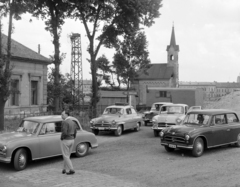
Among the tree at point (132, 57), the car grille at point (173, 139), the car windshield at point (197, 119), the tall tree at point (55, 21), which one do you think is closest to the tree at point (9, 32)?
the tall tree at point (55, 21)

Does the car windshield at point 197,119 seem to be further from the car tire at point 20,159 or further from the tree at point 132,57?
the tree at point 132,57

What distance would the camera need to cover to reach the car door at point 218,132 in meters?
10.3

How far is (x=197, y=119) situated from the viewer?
1074 centimetres

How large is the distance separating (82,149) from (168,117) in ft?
19.8

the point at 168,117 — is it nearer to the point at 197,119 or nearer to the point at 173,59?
the point at 197,119

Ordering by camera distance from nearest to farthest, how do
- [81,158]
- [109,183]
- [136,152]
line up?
1. [109,183]
2. [81,158]
3. [136,152]

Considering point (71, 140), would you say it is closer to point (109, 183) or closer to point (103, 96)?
point (109, 183)

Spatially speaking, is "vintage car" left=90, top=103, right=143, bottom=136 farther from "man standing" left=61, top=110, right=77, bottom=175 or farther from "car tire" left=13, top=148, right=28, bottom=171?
"man standing" left=61, top=110, right=77, bottom=175

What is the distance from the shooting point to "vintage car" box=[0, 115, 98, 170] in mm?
8023

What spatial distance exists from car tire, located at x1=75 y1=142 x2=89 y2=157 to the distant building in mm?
13606

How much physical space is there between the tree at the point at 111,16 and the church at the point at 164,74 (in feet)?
152

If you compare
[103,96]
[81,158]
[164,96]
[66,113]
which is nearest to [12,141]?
[66,113]

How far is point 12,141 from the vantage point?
8094mm

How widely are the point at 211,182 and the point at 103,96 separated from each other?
123 ft
